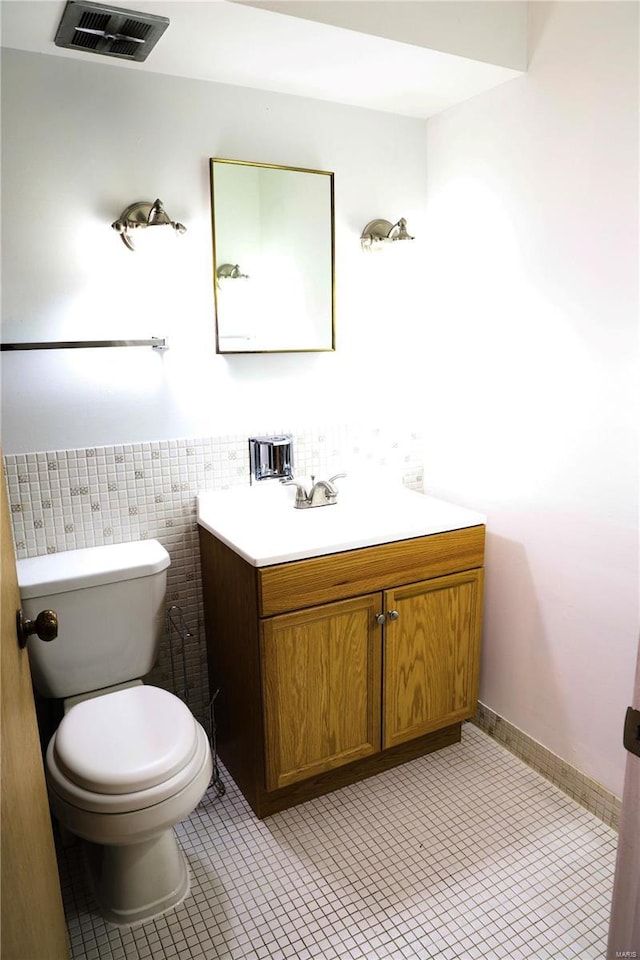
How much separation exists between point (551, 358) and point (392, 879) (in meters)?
1.47

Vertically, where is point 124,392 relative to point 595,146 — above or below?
below

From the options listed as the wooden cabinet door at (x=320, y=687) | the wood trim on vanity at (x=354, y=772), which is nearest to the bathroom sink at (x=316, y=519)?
the wooden cabinet door at (x=320, y=687)

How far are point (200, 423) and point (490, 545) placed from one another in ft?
3.40

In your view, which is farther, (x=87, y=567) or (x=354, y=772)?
(x=354, y=772)

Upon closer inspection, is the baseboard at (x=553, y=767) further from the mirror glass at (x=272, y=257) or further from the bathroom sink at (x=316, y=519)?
the mirror glass at (x=272, y=257)

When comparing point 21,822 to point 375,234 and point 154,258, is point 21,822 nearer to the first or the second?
point 154,258

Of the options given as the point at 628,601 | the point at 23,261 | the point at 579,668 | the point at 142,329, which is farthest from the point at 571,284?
the point at 23,261

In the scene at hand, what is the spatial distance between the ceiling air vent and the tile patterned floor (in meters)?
2.10

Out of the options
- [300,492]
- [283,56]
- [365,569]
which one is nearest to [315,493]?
[300,492]

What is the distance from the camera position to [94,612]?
1.81m

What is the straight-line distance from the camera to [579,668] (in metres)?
1.94

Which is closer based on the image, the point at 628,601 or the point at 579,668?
the point at 628,601

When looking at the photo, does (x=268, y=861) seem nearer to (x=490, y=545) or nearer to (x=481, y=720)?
(x=481, y=720)

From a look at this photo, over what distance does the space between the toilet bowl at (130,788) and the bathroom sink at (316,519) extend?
0.47 m
